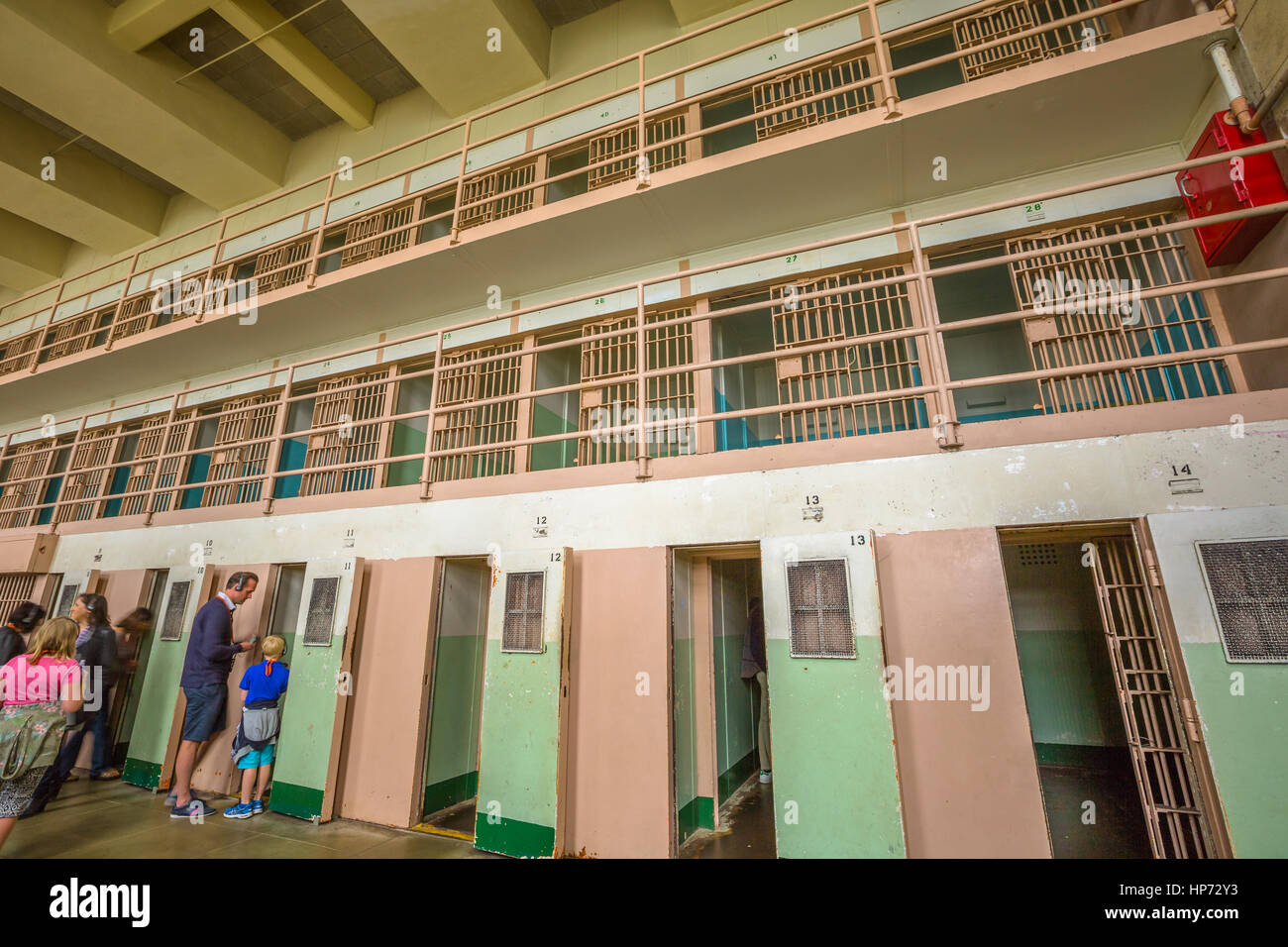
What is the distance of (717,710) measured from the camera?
15.9 feet

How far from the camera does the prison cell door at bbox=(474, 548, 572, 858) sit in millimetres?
3686

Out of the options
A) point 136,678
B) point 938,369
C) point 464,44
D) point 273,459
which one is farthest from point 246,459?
point 938,369

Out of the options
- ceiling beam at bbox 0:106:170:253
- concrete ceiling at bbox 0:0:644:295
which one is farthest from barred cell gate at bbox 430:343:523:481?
ceiling beam at bbox 0:106:170:253

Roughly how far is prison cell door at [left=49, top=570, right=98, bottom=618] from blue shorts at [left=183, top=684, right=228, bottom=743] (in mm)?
2956

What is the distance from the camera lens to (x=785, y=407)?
12.3ft

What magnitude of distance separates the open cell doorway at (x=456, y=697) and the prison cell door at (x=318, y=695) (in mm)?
723

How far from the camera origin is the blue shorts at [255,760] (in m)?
4.67

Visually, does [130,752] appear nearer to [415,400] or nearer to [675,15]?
[415,400]

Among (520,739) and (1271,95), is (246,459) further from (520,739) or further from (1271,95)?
(1271,95)

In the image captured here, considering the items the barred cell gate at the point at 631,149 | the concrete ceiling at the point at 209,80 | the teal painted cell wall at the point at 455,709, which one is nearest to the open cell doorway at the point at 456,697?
the teal painted cell wall at the point at 455,709

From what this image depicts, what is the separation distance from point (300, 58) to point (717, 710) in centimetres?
1044

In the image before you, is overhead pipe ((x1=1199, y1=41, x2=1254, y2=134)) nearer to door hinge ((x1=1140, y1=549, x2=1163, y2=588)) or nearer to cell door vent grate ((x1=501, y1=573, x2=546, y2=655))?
door hinge ((x1=1140, y1=549, x2=1163, y2=588))

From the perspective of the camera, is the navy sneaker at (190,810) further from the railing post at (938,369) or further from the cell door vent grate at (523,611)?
the railing post at (938,369)

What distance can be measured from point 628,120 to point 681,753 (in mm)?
6992
